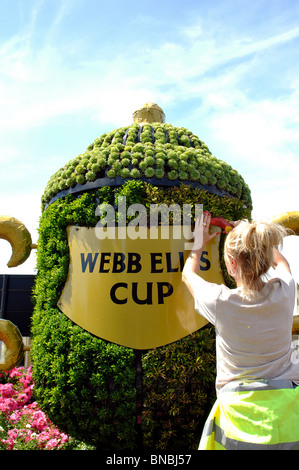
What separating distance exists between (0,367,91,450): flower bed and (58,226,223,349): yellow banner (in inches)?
51.3

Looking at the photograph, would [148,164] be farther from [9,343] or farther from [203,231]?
[9,343]

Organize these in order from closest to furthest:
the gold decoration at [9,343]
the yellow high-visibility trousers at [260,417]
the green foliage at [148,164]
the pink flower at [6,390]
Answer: the yellow high-visibility trousers at [260,417]
the green foliage at [148,164]
the gold decoration at [9,343]
the pink flower at [6,390]

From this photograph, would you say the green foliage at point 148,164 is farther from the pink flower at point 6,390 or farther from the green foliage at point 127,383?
the pink flower at point 6,390

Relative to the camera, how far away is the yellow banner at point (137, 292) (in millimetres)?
2926

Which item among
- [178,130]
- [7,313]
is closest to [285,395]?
[178,130]

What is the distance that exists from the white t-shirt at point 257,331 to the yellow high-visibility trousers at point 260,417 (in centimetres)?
5

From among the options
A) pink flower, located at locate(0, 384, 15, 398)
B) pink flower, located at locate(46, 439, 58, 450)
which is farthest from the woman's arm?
pink flower, located at locate(0, 384, 15, 398)

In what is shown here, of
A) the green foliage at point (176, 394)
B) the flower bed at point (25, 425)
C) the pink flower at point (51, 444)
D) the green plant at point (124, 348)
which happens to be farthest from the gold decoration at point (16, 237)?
the pink flower at point (51, 444)

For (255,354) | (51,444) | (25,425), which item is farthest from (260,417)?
(25,425)

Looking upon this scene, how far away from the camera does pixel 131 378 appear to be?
2.84 meters

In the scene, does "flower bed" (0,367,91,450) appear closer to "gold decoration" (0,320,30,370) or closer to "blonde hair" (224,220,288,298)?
"gold decoration" (0,320,30,370)

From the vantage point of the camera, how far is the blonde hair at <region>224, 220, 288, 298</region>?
69.2 inches

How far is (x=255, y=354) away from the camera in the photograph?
174 cm

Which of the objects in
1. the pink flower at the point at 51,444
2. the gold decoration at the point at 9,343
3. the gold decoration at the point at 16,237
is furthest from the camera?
the pink flower at the point at 51,444
